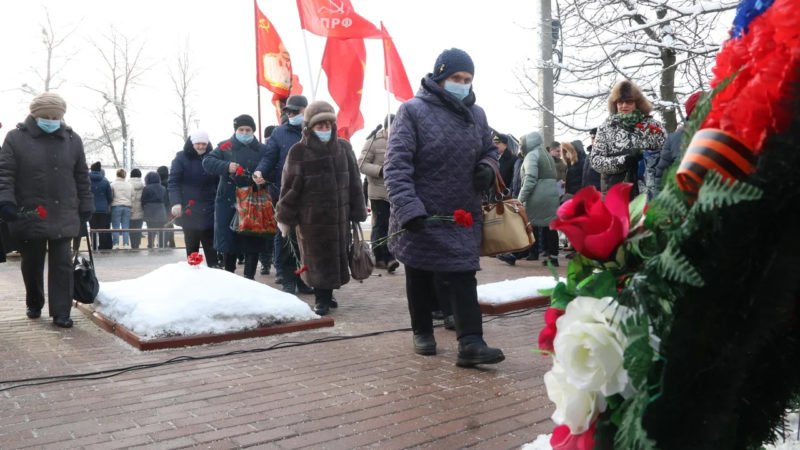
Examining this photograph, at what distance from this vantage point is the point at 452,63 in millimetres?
4594

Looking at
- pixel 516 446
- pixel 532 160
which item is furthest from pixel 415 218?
pixel 532 160

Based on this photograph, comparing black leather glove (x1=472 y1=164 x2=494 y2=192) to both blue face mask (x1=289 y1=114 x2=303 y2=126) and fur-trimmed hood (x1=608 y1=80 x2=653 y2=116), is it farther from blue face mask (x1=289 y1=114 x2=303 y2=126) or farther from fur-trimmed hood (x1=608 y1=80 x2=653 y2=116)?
blue face mask (x1=289 y1=114 x2=303 y2=126)

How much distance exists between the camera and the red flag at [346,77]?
38.7ft

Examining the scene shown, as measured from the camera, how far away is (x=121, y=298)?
603 cm

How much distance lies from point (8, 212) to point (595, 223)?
18.0 ft

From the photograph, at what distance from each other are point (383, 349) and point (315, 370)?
752mm

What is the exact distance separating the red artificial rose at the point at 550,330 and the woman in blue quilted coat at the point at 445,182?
8.97 ft

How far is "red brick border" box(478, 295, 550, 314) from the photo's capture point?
260 inches

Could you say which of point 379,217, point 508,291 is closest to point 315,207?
point 508,291

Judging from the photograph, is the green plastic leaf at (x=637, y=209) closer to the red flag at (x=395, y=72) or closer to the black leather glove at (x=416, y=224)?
the black leather glove at (x=416, y=224)

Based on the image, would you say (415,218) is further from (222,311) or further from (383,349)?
(222,311)

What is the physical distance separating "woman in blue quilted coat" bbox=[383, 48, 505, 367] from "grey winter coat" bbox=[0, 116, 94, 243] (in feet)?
9.79

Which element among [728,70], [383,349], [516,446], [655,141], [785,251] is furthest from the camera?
[655,141]

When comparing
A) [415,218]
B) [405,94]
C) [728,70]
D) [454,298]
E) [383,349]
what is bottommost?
[383,349]
